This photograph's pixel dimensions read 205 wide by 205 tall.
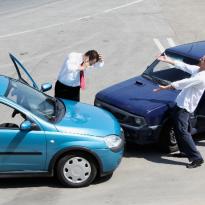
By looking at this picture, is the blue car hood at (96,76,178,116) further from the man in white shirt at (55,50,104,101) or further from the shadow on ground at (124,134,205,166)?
the shadow on ground at (124,134,205,166)

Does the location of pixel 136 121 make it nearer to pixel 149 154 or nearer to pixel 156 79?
pixel 149 154

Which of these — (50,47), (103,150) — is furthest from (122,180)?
(50,47)

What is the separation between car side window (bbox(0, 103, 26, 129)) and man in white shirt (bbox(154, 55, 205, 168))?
2367mm

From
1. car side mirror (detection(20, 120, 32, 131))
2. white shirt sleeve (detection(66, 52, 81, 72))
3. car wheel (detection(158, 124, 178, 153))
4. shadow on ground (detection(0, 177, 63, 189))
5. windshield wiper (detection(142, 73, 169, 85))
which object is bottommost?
shadow on ground (detection(0, 177, 63, 189))

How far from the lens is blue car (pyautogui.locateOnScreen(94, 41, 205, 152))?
31.3 feet

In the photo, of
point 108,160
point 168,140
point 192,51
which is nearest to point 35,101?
point 108,160

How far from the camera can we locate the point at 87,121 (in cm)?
877

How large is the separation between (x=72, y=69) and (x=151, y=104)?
152cm

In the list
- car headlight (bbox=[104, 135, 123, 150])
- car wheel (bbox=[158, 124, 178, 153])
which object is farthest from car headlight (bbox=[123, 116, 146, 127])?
car headlight (bbox=[104, 135, 123, 150])

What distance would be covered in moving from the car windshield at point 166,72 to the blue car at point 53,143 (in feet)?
6.83

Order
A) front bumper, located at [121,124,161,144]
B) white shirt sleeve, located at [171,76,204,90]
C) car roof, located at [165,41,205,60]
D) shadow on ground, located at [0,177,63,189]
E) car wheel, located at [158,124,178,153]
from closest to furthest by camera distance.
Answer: shadow on ground, located at [0,177,63,189], white shirt sleeve, located at [171,76,204,90], front bumper, located at [121,124,161,144], car wheel, located at [158,124,178,153], car roof, located at [165,41,205,60]

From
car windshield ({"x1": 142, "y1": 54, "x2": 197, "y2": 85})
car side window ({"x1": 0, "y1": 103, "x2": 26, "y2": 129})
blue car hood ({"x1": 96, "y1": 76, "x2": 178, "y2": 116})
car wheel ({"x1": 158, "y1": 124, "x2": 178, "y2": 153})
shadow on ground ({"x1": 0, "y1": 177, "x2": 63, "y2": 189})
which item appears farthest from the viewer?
car windshield ({"x1": 142, "y1": 54, "x2": 197, "y2": 85})

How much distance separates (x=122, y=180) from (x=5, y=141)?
190 centimetres

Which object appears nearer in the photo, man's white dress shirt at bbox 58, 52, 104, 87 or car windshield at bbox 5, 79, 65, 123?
car windshield at bbox 5, 79, 65, 123
